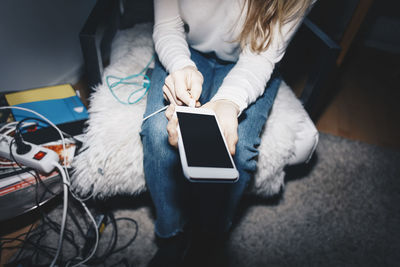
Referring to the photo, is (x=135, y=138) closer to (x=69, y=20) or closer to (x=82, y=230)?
(x=82, y=230)

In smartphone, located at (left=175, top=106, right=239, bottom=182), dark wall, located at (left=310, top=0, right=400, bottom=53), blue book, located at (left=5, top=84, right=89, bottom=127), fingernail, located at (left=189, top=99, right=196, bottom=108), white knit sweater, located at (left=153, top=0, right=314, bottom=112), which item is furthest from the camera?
dark wall, located at (left=310, top=0, right=400, bottom=53)

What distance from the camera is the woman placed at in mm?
643

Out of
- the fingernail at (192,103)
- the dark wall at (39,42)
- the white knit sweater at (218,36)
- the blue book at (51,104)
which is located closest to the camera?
the fingernail at (192,103)

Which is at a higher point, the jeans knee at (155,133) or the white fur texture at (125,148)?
the jeans knee at (155,133)

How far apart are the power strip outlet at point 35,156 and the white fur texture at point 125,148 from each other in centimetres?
7

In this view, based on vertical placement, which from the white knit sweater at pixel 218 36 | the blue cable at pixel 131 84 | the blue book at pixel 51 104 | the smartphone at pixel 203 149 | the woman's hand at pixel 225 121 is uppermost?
the white knit sweater at pixel 218 36

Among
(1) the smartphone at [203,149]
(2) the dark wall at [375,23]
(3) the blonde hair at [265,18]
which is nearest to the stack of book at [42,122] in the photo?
→ (1) the smartphone at [203,149]

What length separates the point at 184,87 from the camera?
2.03 ft

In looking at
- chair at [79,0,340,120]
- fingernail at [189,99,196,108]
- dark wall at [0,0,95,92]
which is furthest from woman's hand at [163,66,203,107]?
dark wall at [0,0,95,92]

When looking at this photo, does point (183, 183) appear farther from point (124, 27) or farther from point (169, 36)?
point (124, 27)

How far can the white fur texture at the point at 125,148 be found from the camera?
740mm

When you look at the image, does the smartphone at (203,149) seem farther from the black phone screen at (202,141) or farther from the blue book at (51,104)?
the blue book at (51,104)

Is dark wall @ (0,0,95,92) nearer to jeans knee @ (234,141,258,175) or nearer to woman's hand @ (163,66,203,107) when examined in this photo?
woman's hand @ (163,66,203,107)

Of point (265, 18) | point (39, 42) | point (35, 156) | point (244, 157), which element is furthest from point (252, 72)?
point (39, 42)
